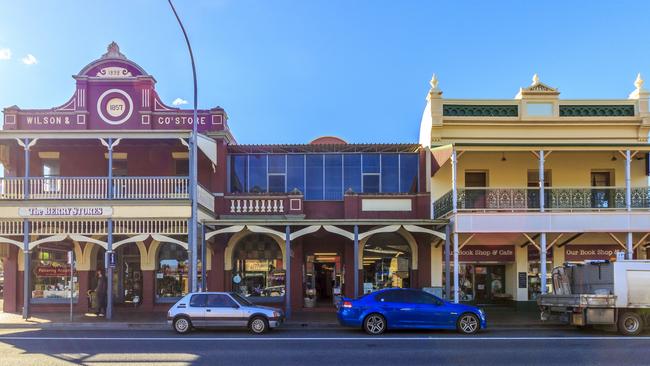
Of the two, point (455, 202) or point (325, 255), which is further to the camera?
point (325, 255)

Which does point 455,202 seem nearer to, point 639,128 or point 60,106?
point 639,128

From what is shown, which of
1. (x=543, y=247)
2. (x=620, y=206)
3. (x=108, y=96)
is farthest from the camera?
(x=108, y=96)

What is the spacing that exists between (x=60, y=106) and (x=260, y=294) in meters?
10.4

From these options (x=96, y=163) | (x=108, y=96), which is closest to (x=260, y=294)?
(x=96, y=163)

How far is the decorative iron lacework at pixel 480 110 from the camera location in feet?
72.1

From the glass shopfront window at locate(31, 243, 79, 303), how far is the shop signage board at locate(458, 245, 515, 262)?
48.6 feet

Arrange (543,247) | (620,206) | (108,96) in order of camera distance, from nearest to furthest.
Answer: (543,247) → (620,206) → (108,96)

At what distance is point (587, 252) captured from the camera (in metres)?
21.9

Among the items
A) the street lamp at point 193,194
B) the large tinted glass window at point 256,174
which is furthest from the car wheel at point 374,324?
the large tinted glass window at point 256,174

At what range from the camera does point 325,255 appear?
Result: 73.8 feet

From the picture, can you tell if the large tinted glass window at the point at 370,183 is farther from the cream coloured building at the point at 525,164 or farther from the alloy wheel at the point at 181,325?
the alloy wheel at the point at 181,325

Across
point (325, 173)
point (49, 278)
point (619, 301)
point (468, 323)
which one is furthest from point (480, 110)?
point (49, 278)

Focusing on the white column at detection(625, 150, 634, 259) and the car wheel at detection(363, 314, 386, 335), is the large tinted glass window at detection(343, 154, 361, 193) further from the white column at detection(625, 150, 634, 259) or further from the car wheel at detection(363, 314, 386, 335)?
the white column at detection(625, 150, 634, 259)

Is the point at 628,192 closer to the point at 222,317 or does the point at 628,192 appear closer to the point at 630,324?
the point at 630,324
